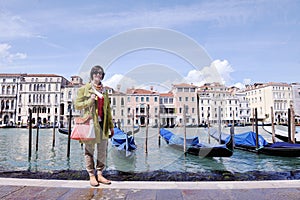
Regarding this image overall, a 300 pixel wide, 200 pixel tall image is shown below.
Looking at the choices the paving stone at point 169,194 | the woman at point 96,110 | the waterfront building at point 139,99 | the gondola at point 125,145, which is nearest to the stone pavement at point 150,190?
the paving stone at point 169,194

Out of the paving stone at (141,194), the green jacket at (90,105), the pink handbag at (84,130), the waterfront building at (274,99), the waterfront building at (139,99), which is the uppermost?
the waterfront building at (274,99)

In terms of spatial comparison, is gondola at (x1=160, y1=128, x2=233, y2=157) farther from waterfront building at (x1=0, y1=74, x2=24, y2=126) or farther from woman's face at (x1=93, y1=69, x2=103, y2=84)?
waterfront building at (x1=0, y1=74, x2=24, y2=126)

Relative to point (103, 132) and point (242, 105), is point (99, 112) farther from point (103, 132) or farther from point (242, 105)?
point (242, 105)

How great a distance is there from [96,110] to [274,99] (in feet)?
181

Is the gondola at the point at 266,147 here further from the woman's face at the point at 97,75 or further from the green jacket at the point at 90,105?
the woman's face at the point at 97,75

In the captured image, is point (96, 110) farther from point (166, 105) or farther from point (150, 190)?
point (166, 105)

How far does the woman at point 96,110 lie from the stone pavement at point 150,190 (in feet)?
0.88

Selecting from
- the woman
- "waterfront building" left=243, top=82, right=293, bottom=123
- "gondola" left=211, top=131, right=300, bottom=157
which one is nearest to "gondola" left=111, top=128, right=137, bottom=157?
"gondola" left=211, top=131, right=300, bottom=157

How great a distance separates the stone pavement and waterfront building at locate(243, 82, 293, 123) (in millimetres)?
53226

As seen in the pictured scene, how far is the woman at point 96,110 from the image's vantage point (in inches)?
111

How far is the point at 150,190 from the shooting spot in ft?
8.71

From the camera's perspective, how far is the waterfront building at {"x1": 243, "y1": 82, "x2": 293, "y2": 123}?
51719 millimetres

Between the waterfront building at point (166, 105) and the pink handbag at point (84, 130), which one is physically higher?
the waterfront building at point (166, 105)

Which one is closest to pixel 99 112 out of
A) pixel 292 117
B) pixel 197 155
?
pixel 197 155
